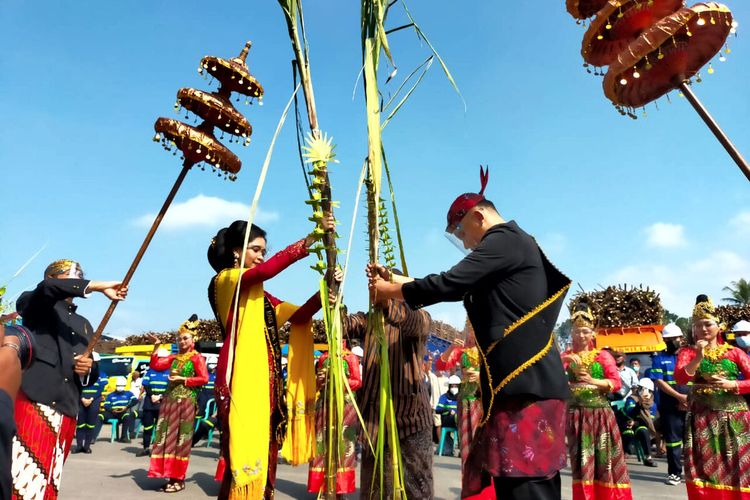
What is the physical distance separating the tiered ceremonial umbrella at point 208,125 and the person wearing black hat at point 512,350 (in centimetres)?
183

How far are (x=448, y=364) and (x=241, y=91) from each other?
4.44 m

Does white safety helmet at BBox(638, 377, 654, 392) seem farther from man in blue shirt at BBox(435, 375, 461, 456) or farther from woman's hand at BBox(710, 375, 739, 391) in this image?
woman's hand at BBox(710, 375, 739, 391)

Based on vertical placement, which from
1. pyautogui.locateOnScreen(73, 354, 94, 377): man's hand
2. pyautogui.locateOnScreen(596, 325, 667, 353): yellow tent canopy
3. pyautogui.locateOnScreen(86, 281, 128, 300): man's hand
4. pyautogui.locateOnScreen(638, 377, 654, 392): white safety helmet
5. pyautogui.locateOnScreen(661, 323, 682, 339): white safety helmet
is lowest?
pyautogui.locateOnScreen(73, 354, 94, 377): man's hand

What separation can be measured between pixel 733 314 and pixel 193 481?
48.5 feet

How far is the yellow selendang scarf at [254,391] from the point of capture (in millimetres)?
3154

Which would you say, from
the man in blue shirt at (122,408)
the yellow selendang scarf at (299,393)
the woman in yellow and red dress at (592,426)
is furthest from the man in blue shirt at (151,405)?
the yellow selendang scarf at (299,393)

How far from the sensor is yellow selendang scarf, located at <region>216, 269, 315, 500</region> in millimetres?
3154

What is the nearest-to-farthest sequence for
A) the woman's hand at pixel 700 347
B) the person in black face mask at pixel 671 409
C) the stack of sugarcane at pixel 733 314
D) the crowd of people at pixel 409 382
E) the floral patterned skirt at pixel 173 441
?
the crowd of people at pixel 409 382
the woman's hand at pixel 700 347
the floral patterned skirt at pixel 173 441
the person in black face mask at pixel 671 409
the stack of sugarcane at pixel 733 314

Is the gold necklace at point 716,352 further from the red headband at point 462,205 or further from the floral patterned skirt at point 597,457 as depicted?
the red headband at point 462,205

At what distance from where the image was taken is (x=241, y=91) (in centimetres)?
402

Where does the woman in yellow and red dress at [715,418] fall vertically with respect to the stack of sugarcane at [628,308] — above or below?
below

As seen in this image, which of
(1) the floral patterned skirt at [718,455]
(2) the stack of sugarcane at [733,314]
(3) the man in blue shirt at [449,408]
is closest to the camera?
(1) the floral patterned skirt at [718,455]

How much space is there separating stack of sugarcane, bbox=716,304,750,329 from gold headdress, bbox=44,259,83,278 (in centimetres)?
1570

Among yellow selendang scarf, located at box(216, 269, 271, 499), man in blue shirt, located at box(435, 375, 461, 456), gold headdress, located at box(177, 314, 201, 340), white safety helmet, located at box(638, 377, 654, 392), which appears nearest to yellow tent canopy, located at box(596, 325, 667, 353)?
white safety helmet, located at box(638, 377, 654, 392)
